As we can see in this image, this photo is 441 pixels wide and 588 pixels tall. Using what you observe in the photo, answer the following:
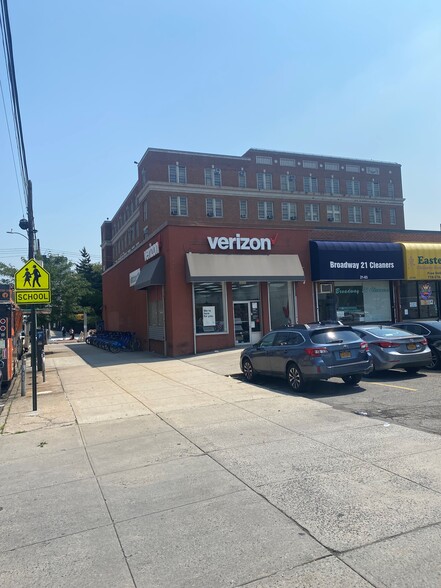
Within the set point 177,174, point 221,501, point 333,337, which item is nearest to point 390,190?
point 177,174

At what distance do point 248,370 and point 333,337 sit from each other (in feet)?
10.3

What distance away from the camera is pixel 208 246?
20594mm

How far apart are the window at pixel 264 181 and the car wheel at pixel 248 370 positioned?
149ft

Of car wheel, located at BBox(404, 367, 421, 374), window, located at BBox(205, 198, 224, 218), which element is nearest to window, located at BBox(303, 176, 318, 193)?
window, located at BBox(205, 198, 224, 218)

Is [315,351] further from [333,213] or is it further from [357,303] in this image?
[333,213]

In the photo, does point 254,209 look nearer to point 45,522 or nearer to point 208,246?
point 208,246

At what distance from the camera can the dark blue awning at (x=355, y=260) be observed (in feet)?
73.2

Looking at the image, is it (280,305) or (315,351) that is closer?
(315,351)

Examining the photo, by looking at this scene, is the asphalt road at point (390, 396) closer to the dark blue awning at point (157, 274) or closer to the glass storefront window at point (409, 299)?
the dark blue awning at point (157, 274)

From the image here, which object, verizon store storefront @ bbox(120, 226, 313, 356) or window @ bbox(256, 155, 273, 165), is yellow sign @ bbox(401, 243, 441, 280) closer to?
→ verizon store storefront @ bbox(120, 226, 313, 356)

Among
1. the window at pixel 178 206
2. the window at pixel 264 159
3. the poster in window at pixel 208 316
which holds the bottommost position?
the poster in window at pixel 208 316

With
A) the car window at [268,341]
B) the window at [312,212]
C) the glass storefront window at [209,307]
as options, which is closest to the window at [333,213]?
the window at [312,212]

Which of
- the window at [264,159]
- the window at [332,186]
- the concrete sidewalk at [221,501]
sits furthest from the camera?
the window at [332,186]

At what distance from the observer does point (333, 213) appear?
60.0 metres
